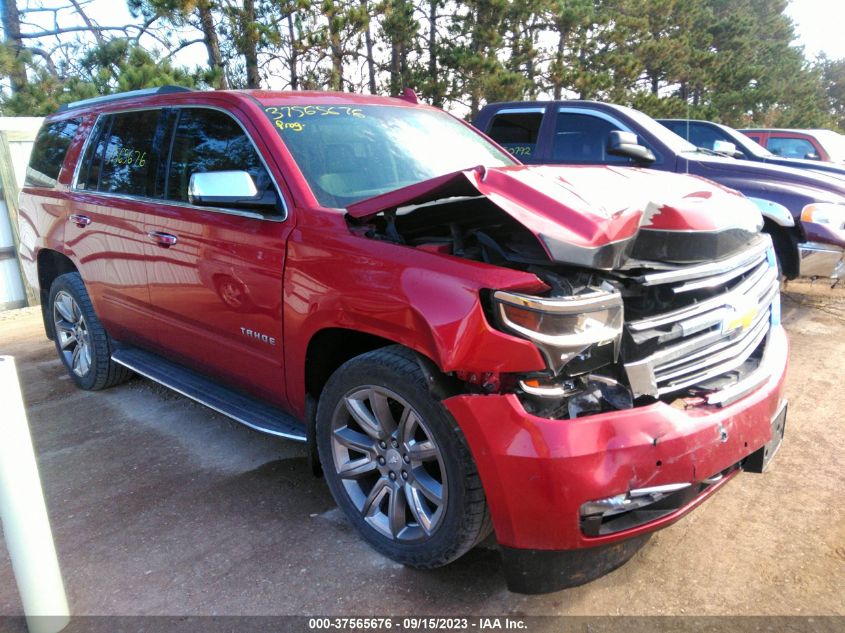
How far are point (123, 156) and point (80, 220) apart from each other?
0.61m

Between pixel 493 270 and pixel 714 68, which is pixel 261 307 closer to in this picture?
pixel 493 270

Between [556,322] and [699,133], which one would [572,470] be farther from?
[699,133]

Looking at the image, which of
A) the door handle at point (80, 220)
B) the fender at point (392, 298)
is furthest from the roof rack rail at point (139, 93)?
the fender at point (392, 298)

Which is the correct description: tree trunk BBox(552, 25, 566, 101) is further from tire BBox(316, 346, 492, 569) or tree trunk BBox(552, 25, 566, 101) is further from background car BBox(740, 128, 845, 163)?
tire BBox(316, 346, 492, 569)

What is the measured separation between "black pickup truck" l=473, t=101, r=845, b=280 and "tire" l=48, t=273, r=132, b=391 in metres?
3.73

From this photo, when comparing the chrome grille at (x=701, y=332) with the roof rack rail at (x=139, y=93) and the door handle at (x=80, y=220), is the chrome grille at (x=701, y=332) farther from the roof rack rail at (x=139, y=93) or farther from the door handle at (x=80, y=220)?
the door handle at (x=80, y=220)

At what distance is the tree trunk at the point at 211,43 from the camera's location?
9.72 metres

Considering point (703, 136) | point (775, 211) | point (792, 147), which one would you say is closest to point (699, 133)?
point (703, 136)

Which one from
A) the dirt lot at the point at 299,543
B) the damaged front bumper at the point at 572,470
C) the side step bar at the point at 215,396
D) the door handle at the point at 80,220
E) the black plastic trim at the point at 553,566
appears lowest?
the dirt lot at the point at 299,543

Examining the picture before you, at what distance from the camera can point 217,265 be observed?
3.33 m

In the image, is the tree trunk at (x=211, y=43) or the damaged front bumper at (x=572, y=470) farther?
the tree trunk at (x=211, y=43)

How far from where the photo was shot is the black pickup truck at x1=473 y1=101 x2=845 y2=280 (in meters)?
5.64

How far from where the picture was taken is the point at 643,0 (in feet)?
69.0

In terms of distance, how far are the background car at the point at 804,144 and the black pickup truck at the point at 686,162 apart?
6.03 m
